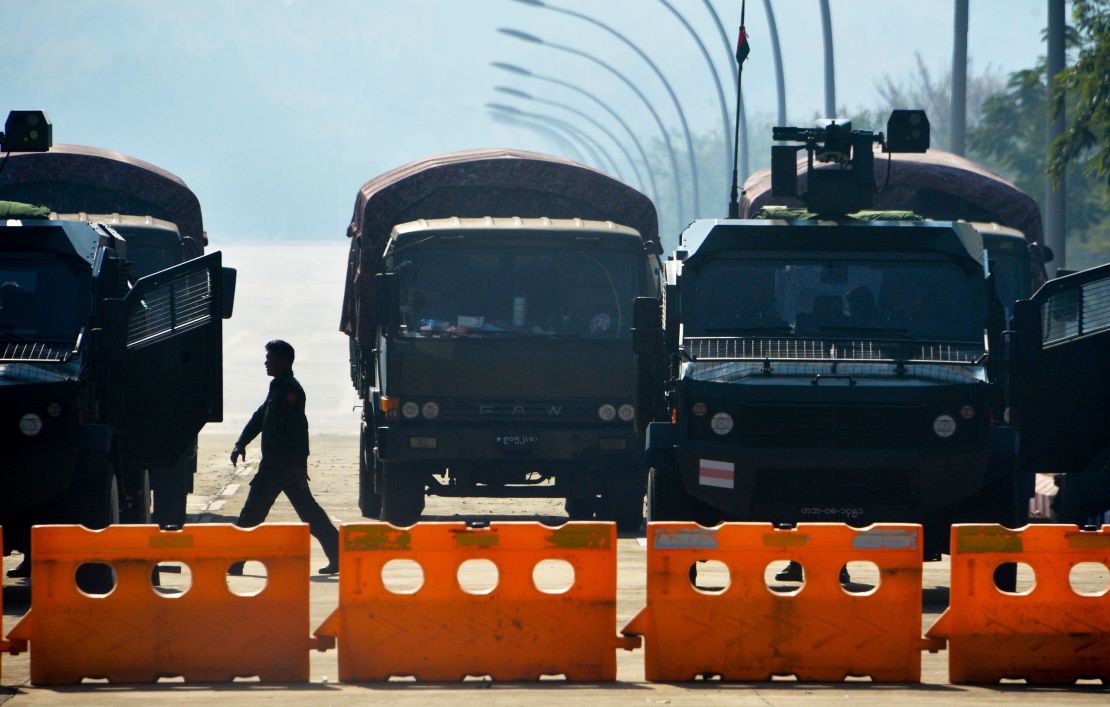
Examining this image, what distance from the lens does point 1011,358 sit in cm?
1345

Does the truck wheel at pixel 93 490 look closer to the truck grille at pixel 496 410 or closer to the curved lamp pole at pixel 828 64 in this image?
the truck grille at pixel 496 410

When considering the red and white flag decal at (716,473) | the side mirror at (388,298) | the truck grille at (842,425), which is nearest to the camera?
the truck grille at (842,425)

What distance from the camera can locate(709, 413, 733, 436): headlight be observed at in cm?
1327

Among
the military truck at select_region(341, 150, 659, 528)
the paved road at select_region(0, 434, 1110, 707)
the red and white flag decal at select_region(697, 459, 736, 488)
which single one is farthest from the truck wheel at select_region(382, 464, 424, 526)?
the paved road at select_region(0, 434, 1110, 707)

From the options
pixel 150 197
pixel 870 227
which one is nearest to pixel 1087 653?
pixel 870 227

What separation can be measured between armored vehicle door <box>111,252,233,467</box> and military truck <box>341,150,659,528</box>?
2.77m

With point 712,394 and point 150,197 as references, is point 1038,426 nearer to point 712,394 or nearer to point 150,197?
point 712,394

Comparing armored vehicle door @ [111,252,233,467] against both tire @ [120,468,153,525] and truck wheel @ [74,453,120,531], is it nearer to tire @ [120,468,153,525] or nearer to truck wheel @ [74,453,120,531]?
tire @ [120,468,153,525]

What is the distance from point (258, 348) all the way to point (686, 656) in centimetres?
4257

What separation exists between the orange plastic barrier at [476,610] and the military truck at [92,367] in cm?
357

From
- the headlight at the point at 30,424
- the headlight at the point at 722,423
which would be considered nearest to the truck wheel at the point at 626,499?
the headlight at the point at 722,423

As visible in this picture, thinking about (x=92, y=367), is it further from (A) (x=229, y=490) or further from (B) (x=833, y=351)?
(A) (x=229, y=490)

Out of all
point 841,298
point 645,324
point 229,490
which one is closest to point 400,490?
point 229,490

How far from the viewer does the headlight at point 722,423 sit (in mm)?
13273
